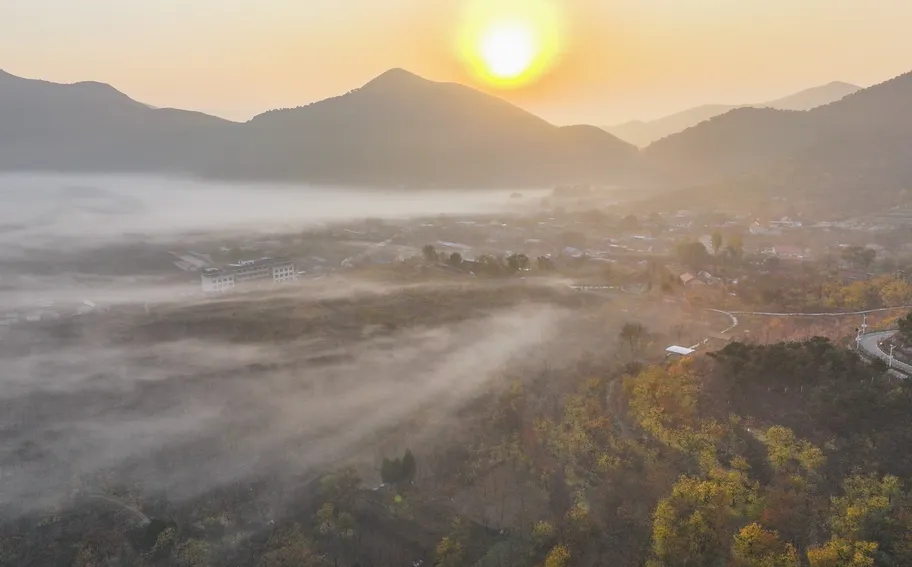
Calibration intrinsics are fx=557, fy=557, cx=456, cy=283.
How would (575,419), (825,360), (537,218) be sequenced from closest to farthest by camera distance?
(825,360) < (575,419) < (537,218)

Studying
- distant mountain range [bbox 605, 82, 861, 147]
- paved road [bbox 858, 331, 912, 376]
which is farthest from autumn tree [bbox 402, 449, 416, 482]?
distant mountain range [bbox 605, 82, 861, 147]

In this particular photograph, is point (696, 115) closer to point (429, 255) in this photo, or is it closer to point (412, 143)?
point (412, 143)

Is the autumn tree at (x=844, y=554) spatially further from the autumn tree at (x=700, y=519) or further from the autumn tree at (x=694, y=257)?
the autumn tree at (x=694, y=257)

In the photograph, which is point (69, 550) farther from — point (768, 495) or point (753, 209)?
point (753, 209)

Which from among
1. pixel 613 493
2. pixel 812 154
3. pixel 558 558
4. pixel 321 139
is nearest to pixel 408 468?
pixel 558 558

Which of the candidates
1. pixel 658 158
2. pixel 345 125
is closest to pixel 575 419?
pixel 345 125

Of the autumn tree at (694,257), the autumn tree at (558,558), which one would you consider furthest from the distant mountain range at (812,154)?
the autumn tree at (558,558)
